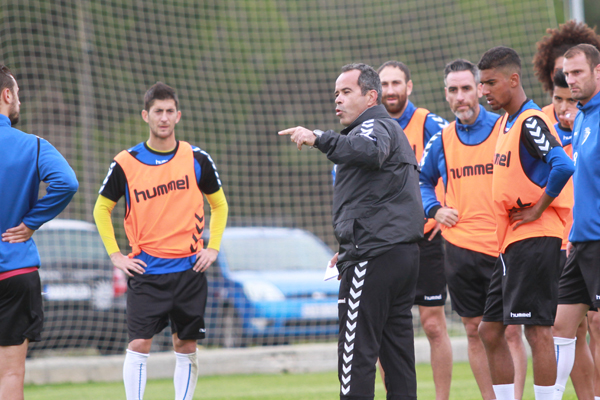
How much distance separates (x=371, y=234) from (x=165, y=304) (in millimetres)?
2101

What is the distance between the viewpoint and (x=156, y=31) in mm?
13648

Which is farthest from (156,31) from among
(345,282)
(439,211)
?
(345,282)

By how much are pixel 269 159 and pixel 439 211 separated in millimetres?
11042

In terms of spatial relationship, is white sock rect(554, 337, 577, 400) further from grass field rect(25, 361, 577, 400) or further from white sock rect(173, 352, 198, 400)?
white sock rect(173, 352, 198, 400)

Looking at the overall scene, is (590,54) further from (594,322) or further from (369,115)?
(594,322)

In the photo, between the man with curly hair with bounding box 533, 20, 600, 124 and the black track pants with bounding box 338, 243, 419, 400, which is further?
the man with curly hair with bounding box 533, 20, 600, 124

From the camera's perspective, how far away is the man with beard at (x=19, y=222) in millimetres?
4270

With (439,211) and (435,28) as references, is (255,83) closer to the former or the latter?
(435,28)

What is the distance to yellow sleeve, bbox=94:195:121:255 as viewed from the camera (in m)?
5.82

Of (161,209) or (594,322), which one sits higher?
(161,209)

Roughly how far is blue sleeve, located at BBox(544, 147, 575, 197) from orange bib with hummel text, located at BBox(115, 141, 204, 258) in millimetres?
2684

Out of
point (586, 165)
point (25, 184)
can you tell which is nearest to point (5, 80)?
point (25, 184)

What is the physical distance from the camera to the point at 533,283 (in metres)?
4.58

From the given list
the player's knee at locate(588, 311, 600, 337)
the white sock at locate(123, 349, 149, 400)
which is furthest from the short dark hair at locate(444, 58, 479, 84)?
the white sock at locate(123, 349, 149, 400)
